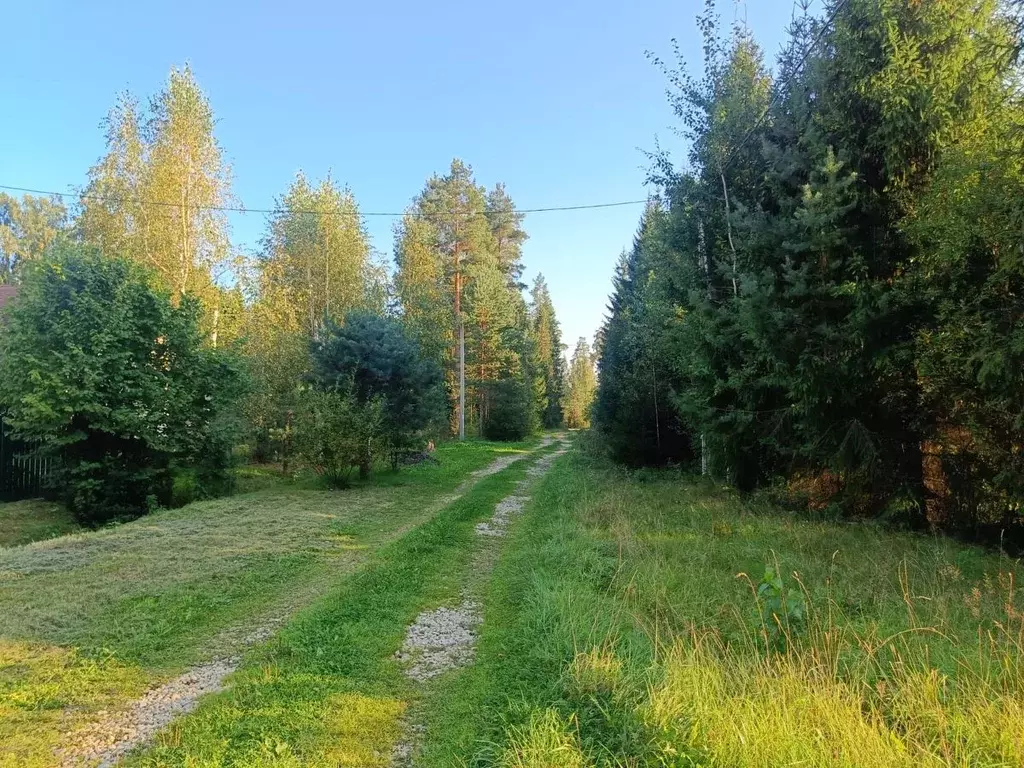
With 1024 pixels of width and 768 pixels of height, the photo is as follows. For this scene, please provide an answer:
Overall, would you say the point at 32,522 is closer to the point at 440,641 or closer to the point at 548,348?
the point at 440,641

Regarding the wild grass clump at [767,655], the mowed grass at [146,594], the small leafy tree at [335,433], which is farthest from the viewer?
the small leafy tree at [335,433]

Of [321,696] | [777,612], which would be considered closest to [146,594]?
[321,696]

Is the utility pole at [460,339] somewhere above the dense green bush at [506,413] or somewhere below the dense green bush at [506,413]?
above

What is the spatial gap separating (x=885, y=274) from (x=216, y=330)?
1896cm

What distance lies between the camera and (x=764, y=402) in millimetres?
10867

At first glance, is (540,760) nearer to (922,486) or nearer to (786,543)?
(786,543)

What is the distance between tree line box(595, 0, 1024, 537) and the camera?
22.7 ft

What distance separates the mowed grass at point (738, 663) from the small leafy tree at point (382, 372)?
8.72m

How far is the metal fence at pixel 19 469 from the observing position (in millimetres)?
12586

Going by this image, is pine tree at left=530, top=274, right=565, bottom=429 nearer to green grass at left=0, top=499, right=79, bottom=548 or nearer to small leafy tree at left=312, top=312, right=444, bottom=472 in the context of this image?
small leafy tree at left=312, top=312, right=444, bottom=472

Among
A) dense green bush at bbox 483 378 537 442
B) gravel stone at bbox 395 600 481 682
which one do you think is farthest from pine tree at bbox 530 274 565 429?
gravel stone at bbox 395 600 481 682

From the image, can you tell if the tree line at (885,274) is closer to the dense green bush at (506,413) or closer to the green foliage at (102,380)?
the green foliage at (102,380)

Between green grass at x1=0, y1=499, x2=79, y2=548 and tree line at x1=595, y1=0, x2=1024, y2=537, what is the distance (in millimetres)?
13172

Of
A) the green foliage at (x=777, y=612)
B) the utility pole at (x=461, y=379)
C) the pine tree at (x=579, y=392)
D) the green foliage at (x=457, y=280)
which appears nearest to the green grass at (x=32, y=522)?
the green foliage at (x=777, y=612)
